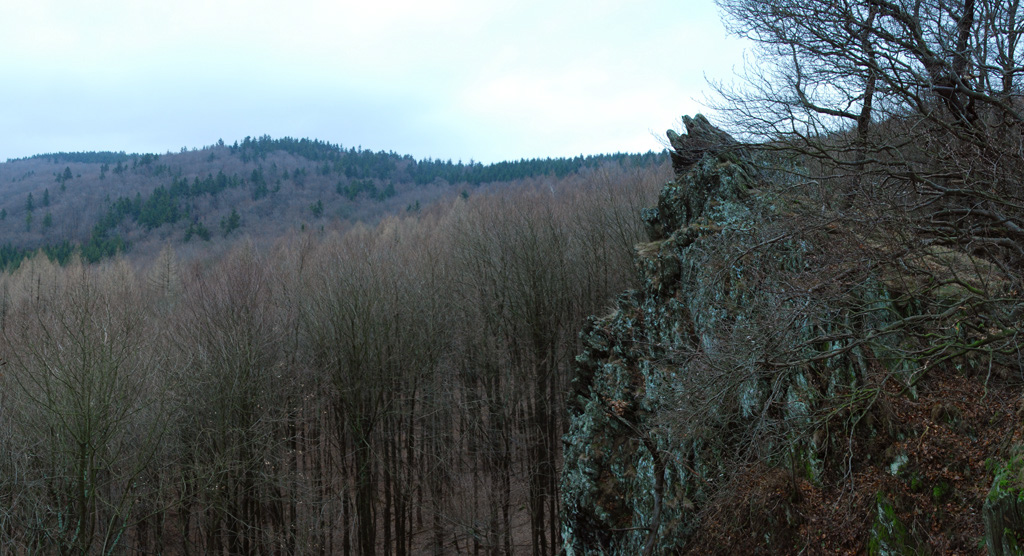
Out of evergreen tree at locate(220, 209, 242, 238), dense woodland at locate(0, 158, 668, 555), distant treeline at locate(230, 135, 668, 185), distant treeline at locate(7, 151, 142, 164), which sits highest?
distant treeline at locate(7, 151, 142, 164)

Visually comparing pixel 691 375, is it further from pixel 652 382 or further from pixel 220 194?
pixel 220 194

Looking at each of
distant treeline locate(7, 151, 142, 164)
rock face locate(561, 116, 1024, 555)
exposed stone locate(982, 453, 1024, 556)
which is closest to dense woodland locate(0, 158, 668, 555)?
rock face locate(561, 116, 1024, 555)

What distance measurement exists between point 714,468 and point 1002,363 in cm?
441

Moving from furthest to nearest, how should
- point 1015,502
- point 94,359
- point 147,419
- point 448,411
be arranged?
1. point 448,411
2. point 147,419
3. point 94,359
4. point 1015,502

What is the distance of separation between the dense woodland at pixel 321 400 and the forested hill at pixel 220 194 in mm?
51485

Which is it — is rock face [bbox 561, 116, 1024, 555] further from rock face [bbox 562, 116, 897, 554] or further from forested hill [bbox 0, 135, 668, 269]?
forested hill [bbox 0, 135, 668, 269]

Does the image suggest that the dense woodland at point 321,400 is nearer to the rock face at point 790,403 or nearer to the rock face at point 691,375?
the rock face at point 691,375

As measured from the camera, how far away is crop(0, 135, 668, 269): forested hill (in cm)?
8344

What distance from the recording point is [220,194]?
99750mm

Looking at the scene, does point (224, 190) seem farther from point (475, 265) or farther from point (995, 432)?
point (995, 432)

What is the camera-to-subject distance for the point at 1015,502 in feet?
13.9

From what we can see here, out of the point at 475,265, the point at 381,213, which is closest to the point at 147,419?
the point at 475,265

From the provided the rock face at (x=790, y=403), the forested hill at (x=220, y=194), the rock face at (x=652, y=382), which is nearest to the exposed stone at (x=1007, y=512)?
the rock face at (x=790, y=403)

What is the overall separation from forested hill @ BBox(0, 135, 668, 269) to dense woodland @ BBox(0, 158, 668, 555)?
51.5 m
